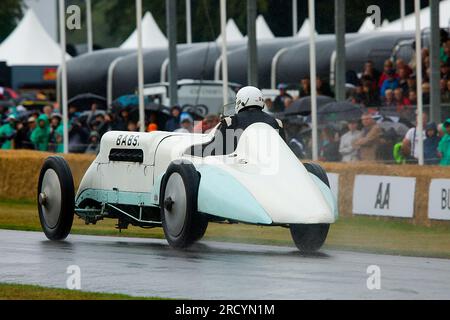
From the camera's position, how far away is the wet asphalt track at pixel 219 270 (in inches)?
465

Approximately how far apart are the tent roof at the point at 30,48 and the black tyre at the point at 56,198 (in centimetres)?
3473

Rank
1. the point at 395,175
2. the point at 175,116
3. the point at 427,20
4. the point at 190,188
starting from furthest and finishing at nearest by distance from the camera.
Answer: the point at 427,20 < the point at 175,116 < the point at 395,175 < the point at 190,188

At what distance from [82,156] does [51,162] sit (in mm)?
9047

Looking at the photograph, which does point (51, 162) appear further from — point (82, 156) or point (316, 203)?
point (82, 156)

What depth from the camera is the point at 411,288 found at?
39.4 ft

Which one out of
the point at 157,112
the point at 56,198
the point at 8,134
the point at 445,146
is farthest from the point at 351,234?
the point at 8,134

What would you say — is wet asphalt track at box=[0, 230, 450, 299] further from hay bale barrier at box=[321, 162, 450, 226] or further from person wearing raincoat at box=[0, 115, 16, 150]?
person wearing raincoat at box=[0, 115, 16, 150]

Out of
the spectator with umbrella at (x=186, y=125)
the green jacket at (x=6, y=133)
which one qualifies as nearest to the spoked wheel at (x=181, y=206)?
the spectator with umbrella at (x=186, y=125)

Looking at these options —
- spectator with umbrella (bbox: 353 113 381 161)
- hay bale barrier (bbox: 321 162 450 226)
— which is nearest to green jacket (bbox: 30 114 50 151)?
spectator with umbrella (bbox: 353 113 381 161)

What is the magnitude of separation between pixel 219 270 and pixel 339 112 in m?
11.9

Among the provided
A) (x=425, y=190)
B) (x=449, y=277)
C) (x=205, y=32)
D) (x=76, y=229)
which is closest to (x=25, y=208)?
(x=76, y=229)

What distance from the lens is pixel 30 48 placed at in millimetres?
52094

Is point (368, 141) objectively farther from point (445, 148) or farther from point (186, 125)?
point (186, 125)

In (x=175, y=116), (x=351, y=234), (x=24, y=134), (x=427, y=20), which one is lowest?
(x=351, y=234)
